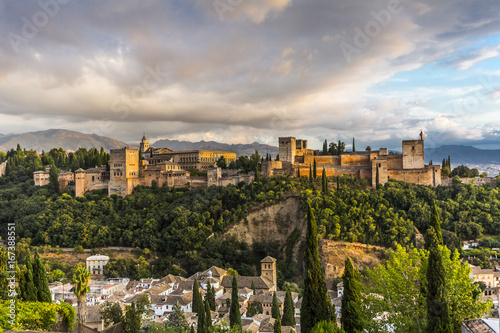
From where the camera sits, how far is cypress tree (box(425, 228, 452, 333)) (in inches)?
500

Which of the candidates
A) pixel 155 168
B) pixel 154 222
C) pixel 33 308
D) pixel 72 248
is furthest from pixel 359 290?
pixel 155 168

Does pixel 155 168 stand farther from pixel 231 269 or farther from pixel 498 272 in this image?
pixel 498 272

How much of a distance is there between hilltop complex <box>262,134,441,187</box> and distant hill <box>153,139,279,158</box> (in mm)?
77172

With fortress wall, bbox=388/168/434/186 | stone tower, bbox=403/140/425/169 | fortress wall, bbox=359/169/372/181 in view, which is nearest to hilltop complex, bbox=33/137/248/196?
fortress wall, bbox=359/169/372/181

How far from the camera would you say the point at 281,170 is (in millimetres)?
53688

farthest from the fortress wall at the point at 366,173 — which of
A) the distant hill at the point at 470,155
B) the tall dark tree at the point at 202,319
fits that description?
the distant hill at the point at 470,155

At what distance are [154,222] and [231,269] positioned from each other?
1113 centimetres

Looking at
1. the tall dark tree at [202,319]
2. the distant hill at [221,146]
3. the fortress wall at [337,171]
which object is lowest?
the tall dark tree at [202,319]

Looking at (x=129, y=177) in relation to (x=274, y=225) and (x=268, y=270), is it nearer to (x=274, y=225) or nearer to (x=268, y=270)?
(x=274, y=225)

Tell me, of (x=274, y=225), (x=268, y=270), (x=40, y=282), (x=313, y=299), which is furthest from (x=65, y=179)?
(x=313, y=299)

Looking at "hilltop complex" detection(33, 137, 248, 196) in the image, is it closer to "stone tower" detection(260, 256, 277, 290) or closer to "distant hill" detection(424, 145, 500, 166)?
"stone tower" detection(260, 256, 277, 290)

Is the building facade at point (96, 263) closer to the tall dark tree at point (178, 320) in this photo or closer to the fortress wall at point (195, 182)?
the fortress wall at point (195, 182)

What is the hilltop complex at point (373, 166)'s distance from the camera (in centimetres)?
5228

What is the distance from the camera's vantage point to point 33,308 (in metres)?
18.9
